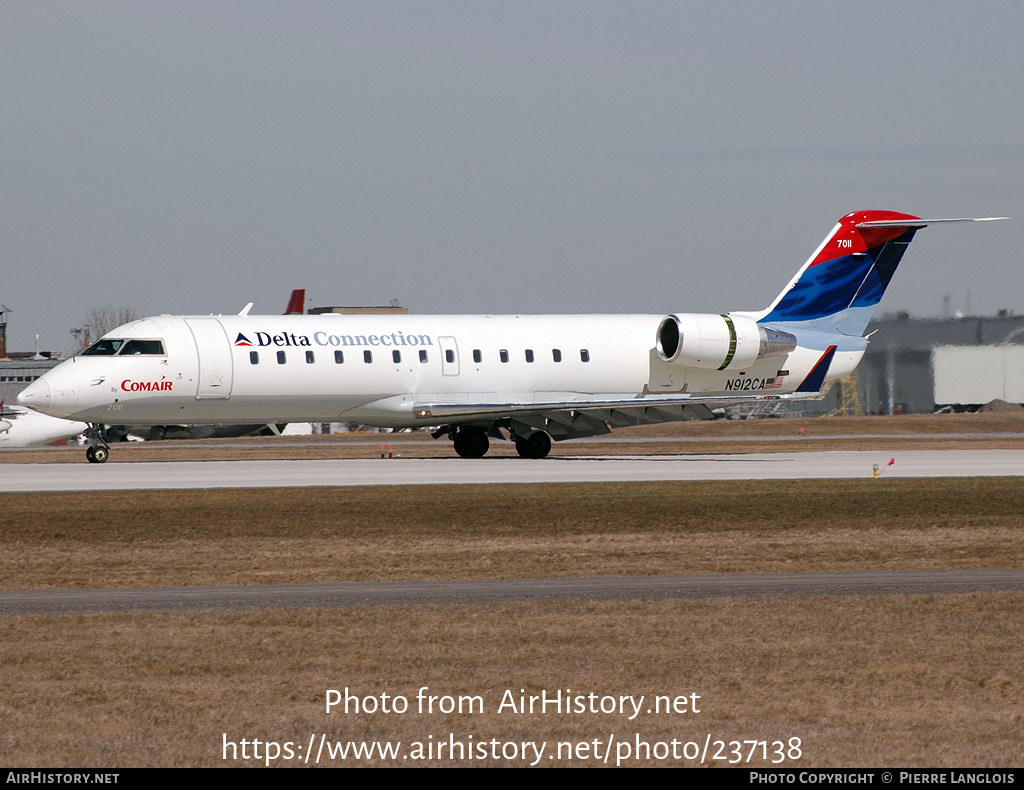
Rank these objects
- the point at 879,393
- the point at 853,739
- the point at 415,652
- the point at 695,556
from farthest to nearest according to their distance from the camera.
Result: 1. the point at 879,393
2. the point at 695,556
3. the point at 415,652
4. the point at 853,739

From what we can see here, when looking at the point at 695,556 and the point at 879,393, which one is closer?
the point at 695,556

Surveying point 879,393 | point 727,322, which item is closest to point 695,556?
point 727,322

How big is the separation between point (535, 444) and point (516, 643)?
27.4 meters

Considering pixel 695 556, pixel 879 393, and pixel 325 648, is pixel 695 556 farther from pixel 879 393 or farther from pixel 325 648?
pixel 879 393

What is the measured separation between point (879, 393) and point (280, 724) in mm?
71636

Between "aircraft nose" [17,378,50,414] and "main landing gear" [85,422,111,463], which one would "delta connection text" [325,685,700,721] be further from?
"main landing gear" [85,422,111,463]

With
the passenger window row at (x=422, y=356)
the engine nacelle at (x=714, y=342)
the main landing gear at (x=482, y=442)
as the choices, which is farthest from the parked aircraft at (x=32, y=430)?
the engine nacelle at (x=714, y=342)

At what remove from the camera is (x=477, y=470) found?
111ft

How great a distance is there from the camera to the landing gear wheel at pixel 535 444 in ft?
130

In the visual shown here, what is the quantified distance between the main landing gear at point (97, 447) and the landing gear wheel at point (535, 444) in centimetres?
1181

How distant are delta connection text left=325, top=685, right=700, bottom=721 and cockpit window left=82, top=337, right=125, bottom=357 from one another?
91.6ft

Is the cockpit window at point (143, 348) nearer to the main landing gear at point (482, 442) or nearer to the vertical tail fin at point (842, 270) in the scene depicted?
the main landing gear at point (482, 442)
